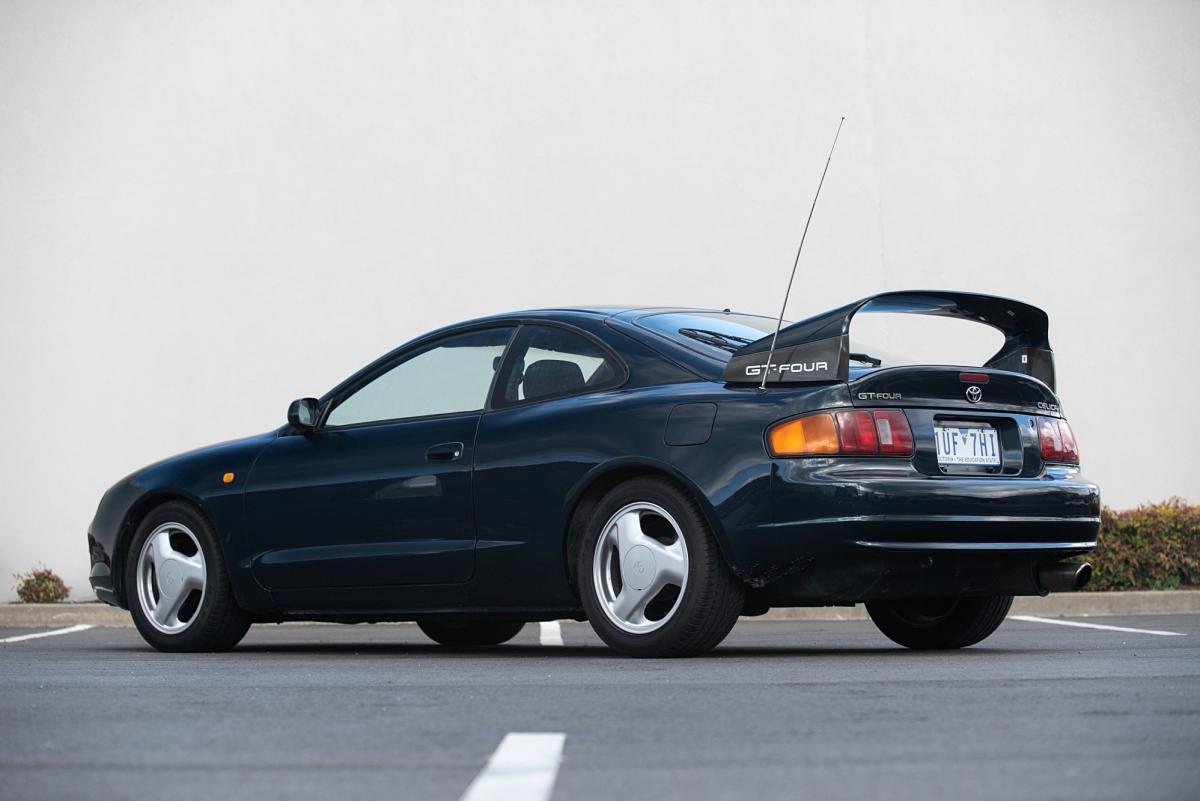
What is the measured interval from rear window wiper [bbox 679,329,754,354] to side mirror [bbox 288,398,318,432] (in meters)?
1.74

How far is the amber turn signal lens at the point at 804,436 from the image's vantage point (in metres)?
6.43

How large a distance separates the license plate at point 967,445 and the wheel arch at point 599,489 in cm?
89

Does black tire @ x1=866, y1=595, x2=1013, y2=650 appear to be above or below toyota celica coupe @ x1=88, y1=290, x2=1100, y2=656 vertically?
below

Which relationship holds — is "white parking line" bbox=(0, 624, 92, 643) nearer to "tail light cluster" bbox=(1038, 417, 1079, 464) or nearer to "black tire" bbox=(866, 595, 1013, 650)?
"black tire" bbox=(866, 595, 1013, 650)

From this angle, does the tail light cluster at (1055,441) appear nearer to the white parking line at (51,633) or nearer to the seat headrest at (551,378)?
the seat headrest at (551,378)

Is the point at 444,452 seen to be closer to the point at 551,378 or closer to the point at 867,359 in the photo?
the point at 551,378

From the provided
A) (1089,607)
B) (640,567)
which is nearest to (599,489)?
(640,567)

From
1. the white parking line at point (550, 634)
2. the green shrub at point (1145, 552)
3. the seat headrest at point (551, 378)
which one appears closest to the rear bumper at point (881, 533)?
the seat headrest at point (551, 378)

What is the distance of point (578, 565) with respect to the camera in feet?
22.7

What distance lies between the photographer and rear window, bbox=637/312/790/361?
716 cm

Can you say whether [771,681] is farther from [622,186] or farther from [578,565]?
[622,186]

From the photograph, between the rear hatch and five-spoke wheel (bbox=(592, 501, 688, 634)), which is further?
five-spoke wheel (bbox=(592, 501, 688, 634))

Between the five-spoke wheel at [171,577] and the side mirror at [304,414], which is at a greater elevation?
the side mirror at [304,414]

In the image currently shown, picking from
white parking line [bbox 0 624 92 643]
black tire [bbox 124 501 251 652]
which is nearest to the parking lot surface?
black tire [bbox 124 501 251 652]
